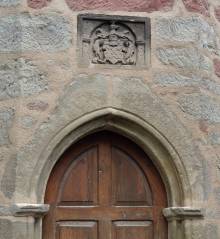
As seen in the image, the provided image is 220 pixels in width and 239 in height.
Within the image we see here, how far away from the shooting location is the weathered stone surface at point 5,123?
4066 millimetres

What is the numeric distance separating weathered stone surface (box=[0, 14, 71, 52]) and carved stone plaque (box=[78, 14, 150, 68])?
134 millimetres

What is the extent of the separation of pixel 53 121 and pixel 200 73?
3.69 feet

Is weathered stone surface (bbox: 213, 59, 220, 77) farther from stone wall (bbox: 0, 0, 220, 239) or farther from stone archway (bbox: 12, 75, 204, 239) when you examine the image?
stone archway (bbox: 12, 75, 204, 239)

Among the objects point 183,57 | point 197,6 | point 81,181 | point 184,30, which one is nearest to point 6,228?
point 81,181

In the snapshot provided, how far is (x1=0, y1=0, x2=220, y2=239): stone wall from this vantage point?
13.4 feet

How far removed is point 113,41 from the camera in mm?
4320

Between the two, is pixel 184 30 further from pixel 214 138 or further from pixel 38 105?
pixel 38 105

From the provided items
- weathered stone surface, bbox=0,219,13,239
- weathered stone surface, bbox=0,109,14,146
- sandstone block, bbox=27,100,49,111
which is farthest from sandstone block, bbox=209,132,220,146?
weathered stone surface, bbox=0,219,13,239

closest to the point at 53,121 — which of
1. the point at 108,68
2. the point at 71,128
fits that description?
the point at 71,128

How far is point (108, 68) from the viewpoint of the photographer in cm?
430

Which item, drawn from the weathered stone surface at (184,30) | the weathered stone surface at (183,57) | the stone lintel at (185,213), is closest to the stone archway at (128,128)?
the stone lintel at (185,213)

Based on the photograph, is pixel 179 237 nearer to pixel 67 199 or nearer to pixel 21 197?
pixel 67 199

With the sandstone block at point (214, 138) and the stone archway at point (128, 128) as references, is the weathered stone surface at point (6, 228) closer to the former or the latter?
the stone archway at point (128, 128)

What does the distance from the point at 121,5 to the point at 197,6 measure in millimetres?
576
